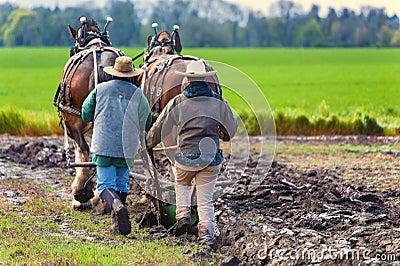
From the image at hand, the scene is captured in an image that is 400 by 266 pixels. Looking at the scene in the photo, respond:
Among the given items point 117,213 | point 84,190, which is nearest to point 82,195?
point 84,190

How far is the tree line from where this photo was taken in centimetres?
7144

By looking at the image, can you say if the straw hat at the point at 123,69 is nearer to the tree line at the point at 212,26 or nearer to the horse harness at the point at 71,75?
the horse harness at the point at 71,75

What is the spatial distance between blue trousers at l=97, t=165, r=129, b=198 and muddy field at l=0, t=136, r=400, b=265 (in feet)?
3.56

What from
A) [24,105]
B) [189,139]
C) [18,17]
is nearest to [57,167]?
[189,139]

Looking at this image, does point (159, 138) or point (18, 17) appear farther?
point (18, 17)

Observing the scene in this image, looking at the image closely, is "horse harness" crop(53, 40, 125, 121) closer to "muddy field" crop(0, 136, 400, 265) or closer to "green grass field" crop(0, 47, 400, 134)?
"muddy field" crop(0, 136, 400, 265)

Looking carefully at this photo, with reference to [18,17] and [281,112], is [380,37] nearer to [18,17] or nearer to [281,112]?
[18,17]

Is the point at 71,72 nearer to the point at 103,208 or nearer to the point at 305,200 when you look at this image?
the point at 103,208

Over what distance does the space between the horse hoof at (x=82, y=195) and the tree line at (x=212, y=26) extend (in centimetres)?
5984

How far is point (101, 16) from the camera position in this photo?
269 ft

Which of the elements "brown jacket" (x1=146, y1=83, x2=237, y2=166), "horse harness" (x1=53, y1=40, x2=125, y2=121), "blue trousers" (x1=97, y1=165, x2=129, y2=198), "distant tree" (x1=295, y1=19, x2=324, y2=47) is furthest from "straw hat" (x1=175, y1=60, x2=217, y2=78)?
"distant tree" (x1=295, y1=19, x2=324, y2=47)

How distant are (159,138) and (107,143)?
617 mm

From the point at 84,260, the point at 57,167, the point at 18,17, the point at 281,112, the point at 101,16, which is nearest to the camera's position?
the point at 84,260

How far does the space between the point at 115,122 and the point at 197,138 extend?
101 cm
